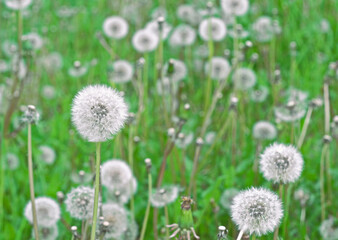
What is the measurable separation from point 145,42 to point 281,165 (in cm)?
201

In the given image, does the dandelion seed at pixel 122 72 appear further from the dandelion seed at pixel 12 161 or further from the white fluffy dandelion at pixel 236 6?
the dandelion seed at pixel 12 161

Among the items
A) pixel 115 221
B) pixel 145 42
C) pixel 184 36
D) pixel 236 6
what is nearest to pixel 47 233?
pixel 115 221

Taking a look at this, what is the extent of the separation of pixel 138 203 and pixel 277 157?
1067 millimetres

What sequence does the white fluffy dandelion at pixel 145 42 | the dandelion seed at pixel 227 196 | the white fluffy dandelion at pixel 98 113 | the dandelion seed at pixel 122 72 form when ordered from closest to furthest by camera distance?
the white fluffy dandelion at pixel 98 113 → the dandelion seed at pixel 227 196 → the white fluffy dandelion at pixel 145 42 → the dandelion seed at pixel 122 72

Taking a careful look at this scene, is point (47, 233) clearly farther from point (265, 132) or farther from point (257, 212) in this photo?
point (265, 132)

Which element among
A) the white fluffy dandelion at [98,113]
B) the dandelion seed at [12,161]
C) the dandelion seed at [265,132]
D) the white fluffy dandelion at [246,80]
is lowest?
the dandelion seed at [12,161]

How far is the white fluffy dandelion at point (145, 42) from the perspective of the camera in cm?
349

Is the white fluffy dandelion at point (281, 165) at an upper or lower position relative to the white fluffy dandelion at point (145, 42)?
lower

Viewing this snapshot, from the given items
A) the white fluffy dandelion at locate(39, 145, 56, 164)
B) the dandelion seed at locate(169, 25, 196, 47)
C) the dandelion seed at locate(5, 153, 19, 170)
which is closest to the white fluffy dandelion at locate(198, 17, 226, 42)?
the dandelion seed at locate(169, 25, 196, 47)

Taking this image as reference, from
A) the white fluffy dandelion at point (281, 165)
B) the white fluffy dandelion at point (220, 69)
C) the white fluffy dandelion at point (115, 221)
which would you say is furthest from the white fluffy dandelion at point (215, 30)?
the white fluffy dandelion at point (281, 165)

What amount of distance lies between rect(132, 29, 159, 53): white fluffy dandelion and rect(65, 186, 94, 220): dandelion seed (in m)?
1.76

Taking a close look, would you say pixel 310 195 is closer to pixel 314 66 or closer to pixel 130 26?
pixel 314 66

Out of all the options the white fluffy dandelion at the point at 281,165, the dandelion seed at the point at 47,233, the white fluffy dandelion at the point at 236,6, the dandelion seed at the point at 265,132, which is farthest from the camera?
the white fluffy dandelion at the point at 236,6

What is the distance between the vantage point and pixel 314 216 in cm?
257
